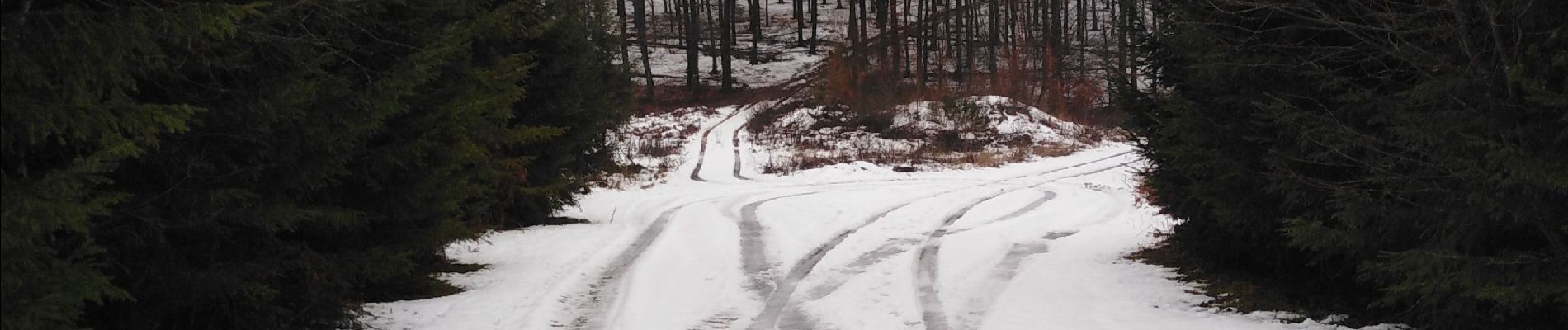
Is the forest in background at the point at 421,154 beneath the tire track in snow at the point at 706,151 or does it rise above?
above

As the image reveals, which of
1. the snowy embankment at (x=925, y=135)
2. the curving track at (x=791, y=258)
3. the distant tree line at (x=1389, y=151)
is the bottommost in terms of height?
the snowy embankment at (x=925, y=135)

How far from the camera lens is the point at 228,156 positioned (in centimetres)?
527

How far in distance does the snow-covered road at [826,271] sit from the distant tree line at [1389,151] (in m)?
0.83

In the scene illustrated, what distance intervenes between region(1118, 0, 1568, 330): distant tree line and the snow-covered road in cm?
83

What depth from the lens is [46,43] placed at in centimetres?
382

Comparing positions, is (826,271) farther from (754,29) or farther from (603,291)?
(754,29)

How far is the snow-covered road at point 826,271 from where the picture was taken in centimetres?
735

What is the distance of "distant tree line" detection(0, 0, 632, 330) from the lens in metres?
3.83

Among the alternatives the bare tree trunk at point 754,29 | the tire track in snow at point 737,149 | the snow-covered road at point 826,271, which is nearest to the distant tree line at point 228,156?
the snow-covered road at point 826,271

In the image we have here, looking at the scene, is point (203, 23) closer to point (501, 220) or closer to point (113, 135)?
point (113, 135)

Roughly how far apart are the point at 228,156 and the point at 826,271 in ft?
17.6

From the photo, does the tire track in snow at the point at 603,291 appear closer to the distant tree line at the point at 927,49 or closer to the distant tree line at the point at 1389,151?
the distant tree line at the point at 1389,151

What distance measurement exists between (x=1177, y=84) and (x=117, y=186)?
7869mm

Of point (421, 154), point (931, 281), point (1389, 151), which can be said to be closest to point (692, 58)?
point (931, 281)
